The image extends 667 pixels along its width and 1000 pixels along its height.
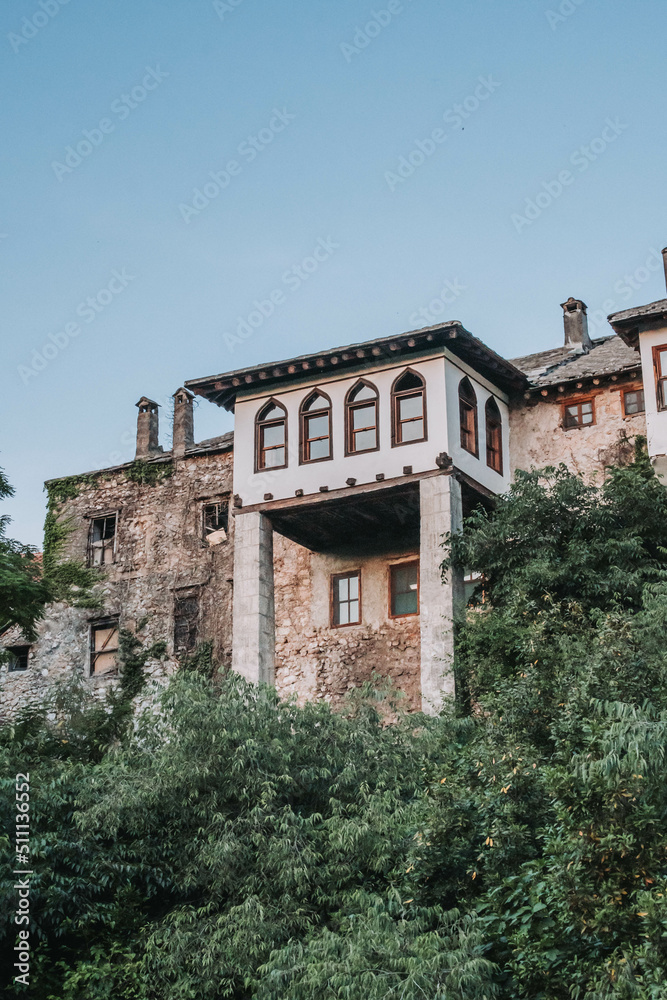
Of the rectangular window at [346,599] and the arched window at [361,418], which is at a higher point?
the arched window at [361,418]

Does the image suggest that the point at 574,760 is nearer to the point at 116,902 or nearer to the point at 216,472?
the point at 116,902

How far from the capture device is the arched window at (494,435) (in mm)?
29906

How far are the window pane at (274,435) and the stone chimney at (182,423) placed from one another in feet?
17.9

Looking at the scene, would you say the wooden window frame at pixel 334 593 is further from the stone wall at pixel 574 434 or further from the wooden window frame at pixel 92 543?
the wooden window frame at pixel 92 543

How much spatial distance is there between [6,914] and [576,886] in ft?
25.7

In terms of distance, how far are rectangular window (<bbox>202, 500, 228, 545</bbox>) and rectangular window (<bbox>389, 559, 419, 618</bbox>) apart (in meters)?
5.15

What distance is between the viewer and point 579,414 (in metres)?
30.1

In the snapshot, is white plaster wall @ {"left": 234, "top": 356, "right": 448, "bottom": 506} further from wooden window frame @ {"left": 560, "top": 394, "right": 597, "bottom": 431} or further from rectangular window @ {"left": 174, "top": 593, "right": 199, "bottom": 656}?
rectangular window @ {"left": 174, "top": 593, "right": 199, "bottom": 656}

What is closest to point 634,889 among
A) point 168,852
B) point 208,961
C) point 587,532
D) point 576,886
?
point 576,886

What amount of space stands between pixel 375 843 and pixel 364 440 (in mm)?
12421

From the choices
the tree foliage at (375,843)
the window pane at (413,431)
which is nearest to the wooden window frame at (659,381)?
the window pane at (413,431)

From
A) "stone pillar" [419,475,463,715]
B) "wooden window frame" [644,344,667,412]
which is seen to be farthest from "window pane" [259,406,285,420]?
"wooden window frame" [644,344,667,412]

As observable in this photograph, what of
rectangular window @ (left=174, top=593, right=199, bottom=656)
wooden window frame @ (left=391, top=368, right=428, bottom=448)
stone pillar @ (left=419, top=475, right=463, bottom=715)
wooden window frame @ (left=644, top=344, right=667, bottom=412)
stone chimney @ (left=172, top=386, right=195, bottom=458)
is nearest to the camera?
stone pillar @ (left=419, top=475, right=463, bottom=715)

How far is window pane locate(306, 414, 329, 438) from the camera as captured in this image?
29328 mm
